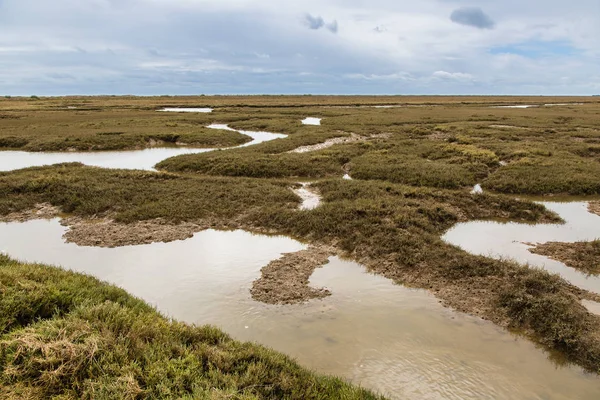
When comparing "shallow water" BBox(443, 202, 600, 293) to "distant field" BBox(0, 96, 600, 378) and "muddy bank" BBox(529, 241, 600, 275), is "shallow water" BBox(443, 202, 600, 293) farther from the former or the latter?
"distant field" BBox(0, 96, 600, 378)

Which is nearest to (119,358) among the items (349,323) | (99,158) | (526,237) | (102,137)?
(349,323)

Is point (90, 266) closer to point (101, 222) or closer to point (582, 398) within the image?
point (101, 222)

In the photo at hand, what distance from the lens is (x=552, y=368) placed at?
7457 mm

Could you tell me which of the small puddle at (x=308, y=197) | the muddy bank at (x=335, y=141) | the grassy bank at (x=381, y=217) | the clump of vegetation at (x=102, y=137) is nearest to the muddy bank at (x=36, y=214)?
the grassy bank at (x=381, y=217)

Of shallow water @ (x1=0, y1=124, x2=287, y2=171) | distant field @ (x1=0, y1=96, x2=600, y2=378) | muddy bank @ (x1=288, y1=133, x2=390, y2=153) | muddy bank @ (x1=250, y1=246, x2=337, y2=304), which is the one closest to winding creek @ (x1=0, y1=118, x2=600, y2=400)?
muddy bank @ (x1=250, y1=246, x2=337, y2=304)

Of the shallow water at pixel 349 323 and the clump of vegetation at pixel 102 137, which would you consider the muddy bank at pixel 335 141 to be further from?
the shallow water at pixel 349 323

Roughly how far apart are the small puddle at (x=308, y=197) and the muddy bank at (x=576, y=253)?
9.12 m

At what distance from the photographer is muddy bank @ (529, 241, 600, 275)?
1198 cm

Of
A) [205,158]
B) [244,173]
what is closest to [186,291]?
[244,173]

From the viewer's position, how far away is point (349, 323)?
8.88m

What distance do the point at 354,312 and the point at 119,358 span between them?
5501mm

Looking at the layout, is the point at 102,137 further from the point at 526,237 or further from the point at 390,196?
the point at 526,237

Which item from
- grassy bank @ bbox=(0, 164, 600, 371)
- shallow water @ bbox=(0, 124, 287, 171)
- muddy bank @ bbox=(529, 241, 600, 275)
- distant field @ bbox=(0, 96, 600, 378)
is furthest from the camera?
shallow water @ bbox=(0, 124, 287, 171)

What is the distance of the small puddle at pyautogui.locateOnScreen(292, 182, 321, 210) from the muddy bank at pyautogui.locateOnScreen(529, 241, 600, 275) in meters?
9.12
